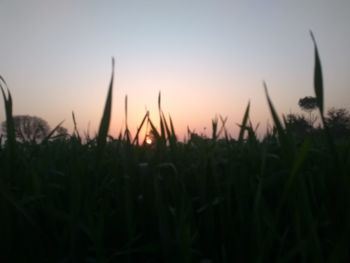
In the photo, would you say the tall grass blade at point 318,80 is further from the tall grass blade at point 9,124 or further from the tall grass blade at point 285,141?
the tall grass blade at point 9,124

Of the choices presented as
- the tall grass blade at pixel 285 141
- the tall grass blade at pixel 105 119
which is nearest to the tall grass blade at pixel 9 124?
the tall grass blade at pixel 105 119

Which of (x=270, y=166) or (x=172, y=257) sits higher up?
(x=270, y=166)

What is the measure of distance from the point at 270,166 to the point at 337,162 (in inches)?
39.6

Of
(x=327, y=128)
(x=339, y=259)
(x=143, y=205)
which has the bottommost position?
(x=339, y=259)

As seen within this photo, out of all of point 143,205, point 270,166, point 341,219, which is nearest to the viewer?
point 341,219

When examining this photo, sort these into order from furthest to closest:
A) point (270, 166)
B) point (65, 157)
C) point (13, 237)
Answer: point (65, 157)
point (270, 166)
point (13, 237)

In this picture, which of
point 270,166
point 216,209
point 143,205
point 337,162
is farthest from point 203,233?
point 270,166

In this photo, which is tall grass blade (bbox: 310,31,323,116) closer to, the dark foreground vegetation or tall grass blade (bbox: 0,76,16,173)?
the dark foreground vegetation

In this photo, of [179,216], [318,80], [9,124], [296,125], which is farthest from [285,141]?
[296,125]

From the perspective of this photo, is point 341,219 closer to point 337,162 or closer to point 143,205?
point 337,162

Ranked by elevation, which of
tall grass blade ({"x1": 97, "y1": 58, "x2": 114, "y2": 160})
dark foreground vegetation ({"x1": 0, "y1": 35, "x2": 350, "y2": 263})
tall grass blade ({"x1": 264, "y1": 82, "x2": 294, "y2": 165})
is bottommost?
dark foreground vegetation ({"x1": 0, "y1": 35, "x2": 350, "y2": 263})

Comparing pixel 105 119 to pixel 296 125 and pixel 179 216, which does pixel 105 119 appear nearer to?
pixel 179 216

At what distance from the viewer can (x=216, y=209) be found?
4.31 ft

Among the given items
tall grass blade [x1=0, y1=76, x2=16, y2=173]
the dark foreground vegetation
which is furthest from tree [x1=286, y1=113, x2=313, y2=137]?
tall grass blade [x1=0, y1=76, x2=16, y2=173]
